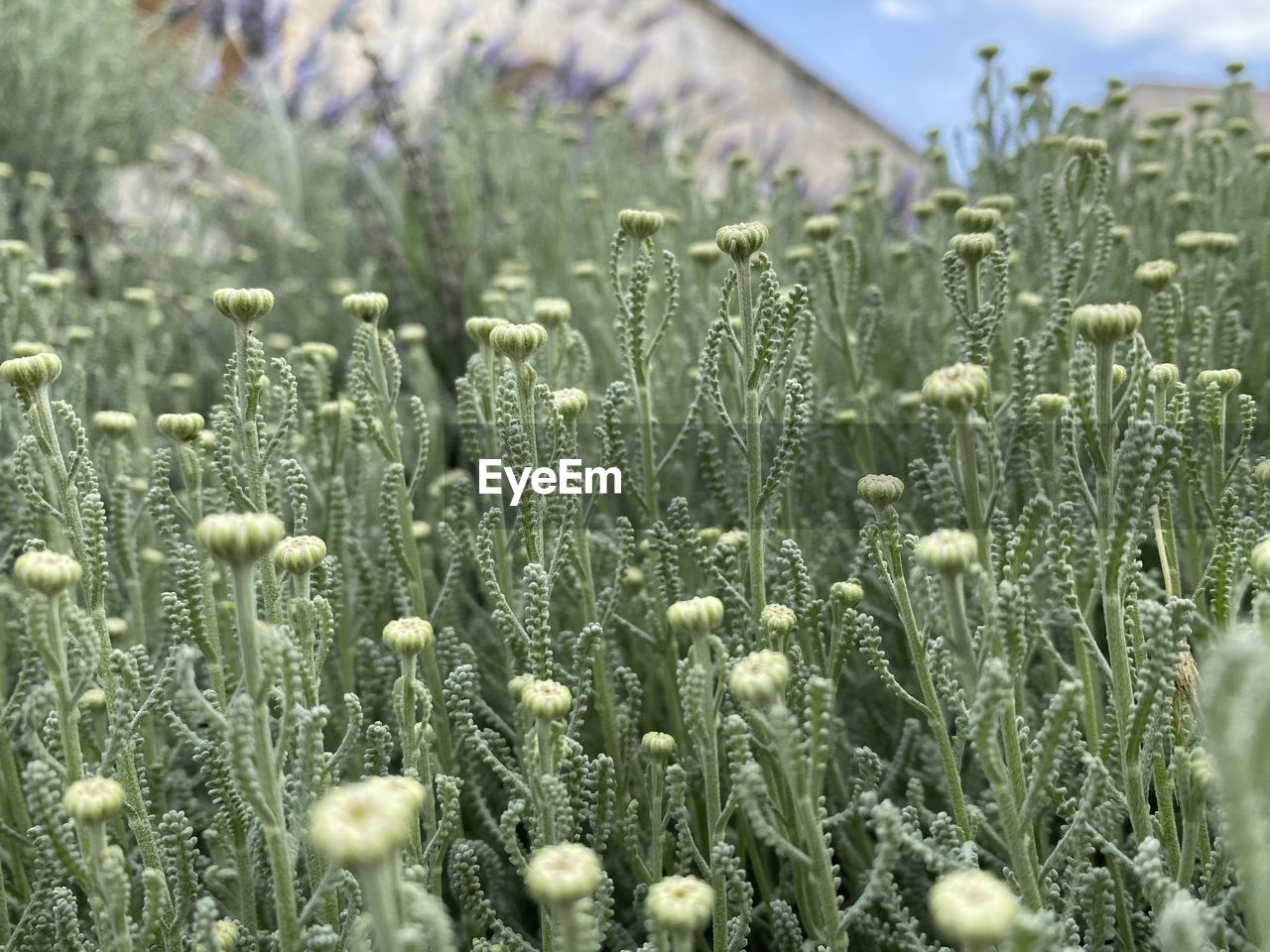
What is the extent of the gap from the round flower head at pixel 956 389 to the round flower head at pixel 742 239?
0.33 meters

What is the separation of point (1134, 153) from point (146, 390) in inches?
84.6

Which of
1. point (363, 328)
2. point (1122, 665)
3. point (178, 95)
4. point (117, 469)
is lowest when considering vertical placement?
point (1122, 665)

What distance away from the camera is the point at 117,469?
1.54 metres

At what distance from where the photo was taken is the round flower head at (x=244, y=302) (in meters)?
1.12

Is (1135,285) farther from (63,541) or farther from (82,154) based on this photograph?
(82,154)

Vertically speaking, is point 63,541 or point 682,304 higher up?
point 682,304

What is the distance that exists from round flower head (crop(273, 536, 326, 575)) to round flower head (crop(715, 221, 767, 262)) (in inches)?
18.1

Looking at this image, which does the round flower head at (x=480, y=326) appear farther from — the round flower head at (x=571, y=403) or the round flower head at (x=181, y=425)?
the round flower head at (x=181, y=425)

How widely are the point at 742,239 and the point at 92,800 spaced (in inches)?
28.1

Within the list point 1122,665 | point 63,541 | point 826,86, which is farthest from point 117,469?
point 826,86

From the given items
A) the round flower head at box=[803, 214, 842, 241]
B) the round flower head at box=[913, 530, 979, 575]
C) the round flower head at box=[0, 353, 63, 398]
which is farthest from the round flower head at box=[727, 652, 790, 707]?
the round flower head at box=[803, 214, 842, 241]

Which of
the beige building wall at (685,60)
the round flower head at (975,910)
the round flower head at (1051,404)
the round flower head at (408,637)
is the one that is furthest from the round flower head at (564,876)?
the beige building wall at (685,60)

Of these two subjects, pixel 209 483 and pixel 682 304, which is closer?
pixel 209 483

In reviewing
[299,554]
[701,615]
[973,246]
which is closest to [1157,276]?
[973,246]
